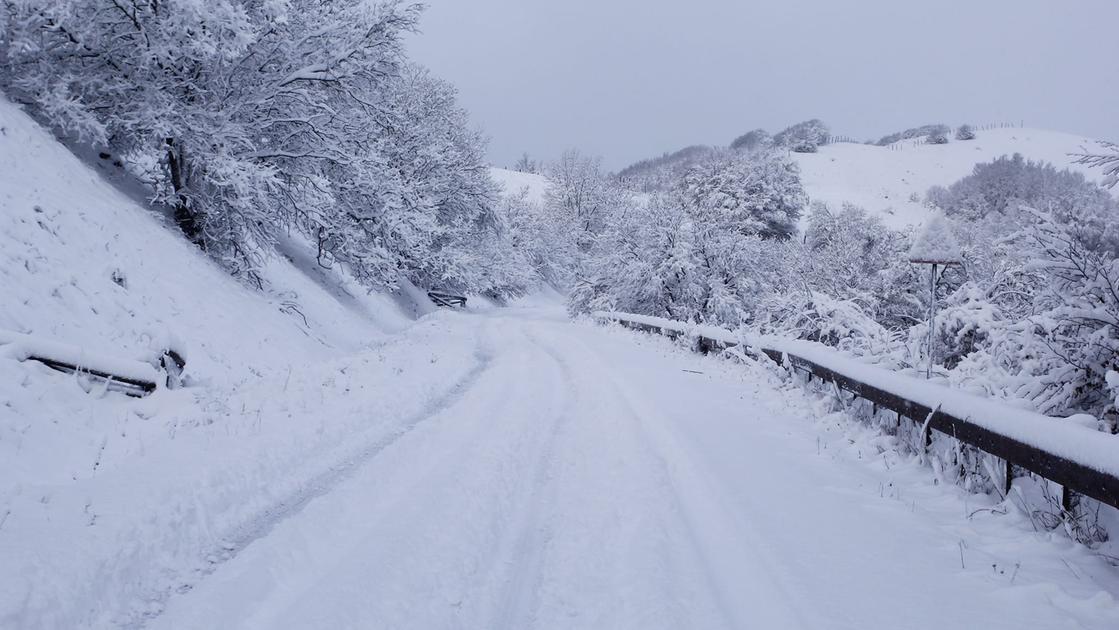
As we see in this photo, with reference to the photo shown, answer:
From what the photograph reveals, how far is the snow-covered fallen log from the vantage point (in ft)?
20.2

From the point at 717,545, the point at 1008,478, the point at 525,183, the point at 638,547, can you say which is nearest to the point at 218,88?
the point at 638,547

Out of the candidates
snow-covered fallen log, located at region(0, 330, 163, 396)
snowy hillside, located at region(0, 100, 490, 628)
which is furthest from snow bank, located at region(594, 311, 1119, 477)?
snow-covered fallen log, located at region(0, 330, 163, 396)

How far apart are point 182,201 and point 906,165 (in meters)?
97.8

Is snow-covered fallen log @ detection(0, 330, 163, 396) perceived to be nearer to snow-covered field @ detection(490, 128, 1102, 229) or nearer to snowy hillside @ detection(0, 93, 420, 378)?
snowy hillside @ detection(0, 93, 420, 378)

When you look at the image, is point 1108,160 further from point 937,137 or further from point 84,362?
point 937,137

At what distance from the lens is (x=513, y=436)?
6598 millimetres

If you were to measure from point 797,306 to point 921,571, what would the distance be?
464 inches

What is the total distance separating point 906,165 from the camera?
88.5 m

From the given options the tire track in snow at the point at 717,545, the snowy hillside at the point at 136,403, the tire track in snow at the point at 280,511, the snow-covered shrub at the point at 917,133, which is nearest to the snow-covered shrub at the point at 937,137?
the snow-covered shrub at the point at 917,133

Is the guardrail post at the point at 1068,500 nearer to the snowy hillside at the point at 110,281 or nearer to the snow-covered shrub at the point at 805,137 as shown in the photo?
the snowy hillside at the point at 110,281

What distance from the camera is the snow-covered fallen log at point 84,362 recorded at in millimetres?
6160

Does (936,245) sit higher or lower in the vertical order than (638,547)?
higher

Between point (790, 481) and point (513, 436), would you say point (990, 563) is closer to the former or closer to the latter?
point (790, 481)

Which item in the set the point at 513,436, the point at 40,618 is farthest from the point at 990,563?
the point at 40,618
